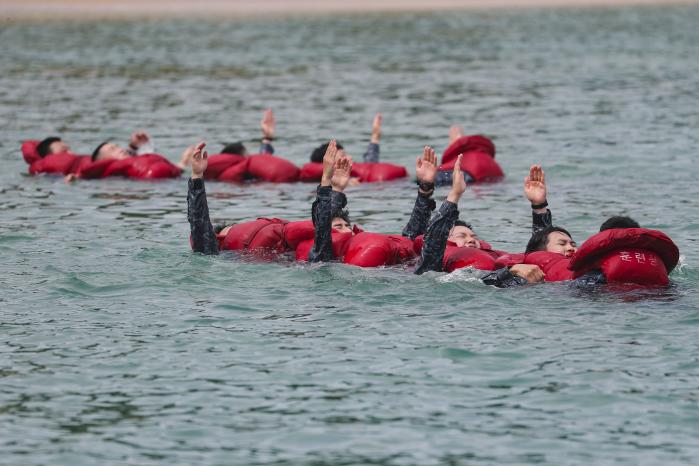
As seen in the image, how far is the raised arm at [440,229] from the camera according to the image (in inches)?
488

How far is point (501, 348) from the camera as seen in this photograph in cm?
1034

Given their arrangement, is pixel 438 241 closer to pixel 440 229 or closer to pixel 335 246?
pixel 440 229

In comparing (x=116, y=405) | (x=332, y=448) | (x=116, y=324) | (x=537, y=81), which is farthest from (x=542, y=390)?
(x=537, y=81)

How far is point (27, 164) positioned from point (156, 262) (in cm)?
1008

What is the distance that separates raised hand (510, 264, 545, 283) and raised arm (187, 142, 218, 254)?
3.54 meters

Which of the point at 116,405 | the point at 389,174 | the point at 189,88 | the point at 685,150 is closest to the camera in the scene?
the point at 116,405

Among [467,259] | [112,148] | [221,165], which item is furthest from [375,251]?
[112,148]

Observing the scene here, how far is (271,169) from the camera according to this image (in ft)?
67.3

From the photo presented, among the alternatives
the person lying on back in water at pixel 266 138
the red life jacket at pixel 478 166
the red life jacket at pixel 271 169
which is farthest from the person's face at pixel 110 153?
the red life jacket at pixel 478 166

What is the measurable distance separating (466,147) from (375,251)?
24.6 feet

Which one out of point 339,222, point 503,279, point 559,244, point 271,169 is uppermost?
point 271,169

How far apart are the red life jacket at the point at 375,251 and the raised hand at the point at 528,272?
55.5 inches

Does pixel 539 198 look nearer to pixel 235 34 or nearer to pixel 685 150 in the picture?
pixel 685 150

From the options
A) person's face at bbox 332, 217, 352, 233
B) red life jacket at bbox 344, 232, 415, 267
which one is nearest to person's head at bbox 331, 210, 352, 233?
person's face at bbox 332, 217, 352, 233
